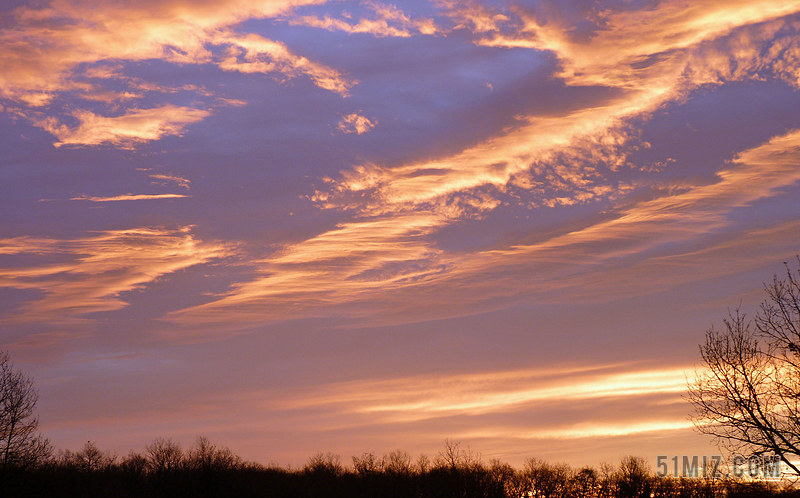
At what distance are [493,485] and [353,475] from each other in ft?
78.6

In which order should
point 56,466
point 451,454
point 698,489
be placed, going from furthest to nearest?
point 451,454
point 56,466
point 698,489

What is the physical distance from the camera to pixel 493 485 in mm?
108562

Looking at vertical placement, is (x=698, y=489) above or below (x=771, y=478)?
below

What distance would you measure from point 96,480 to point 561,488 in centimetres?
7503

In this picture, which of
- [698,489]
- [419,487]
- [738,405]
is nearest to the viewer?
[738,405]

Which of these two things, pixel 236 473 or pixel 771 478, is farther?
pixel 236 473

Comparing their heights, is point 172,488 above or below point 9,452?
below

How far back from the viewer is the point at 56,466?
9862cm

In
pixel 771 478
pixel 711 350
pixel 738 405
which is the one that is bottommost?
pixel 771 478

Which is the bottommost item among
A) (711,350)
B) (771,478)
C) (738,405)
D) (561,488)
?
(561,488)

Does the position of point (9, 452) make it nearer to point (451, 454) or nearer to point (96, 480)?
point (96, 480)

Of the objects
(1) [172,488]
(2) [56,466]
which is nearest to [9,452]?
(1) [172,488]

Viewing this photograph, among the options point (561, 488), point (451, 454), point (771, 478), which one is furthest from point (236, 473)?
point (771, 478)

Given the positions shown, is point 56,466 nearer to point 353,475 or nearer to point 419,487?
point 353,475
